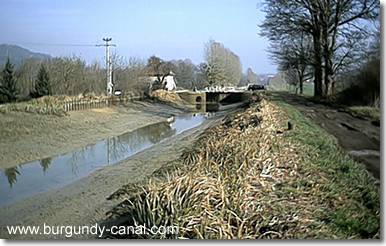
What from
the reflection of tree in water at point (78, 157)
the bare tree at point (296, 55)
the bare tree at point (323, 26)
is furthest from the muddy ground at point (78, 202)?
the bare tree at point (296, 55)

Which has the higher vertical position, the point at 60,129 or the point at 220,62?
the point at 220,62

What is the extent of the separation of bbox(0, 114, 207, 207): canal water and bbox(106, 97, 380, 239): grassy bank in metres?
2.39

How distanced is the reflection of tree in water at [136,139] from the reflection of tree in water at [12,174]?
2184 millimetres

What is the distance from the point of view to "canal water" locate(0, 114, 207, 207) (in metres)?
6.67

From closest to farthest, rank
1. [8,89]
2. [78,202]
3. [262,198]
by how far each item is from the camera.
Answer: [262,198], [78,202], [8,89]

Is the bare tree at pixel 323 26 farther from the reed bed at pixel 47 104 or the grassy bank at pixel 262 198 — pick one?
the reed bed at pixel 47 104

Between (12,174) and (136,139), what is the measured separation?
5.57 meters

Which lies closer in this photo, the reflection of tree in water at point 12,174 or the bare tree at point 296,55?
the reflection of tree in water at point 12,174

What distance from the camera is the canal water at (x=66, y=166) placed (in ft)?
21.9

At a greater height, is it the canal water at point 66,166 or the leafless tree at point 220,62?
the leafless tree at point 220,62

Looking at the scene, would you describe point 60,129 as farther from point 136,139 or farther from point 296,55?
point 296,55

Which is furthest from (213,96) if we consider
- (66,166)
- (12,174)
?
(12,174)

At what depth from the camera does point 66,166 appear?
29.1 ft

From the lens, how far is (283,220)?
319cm
